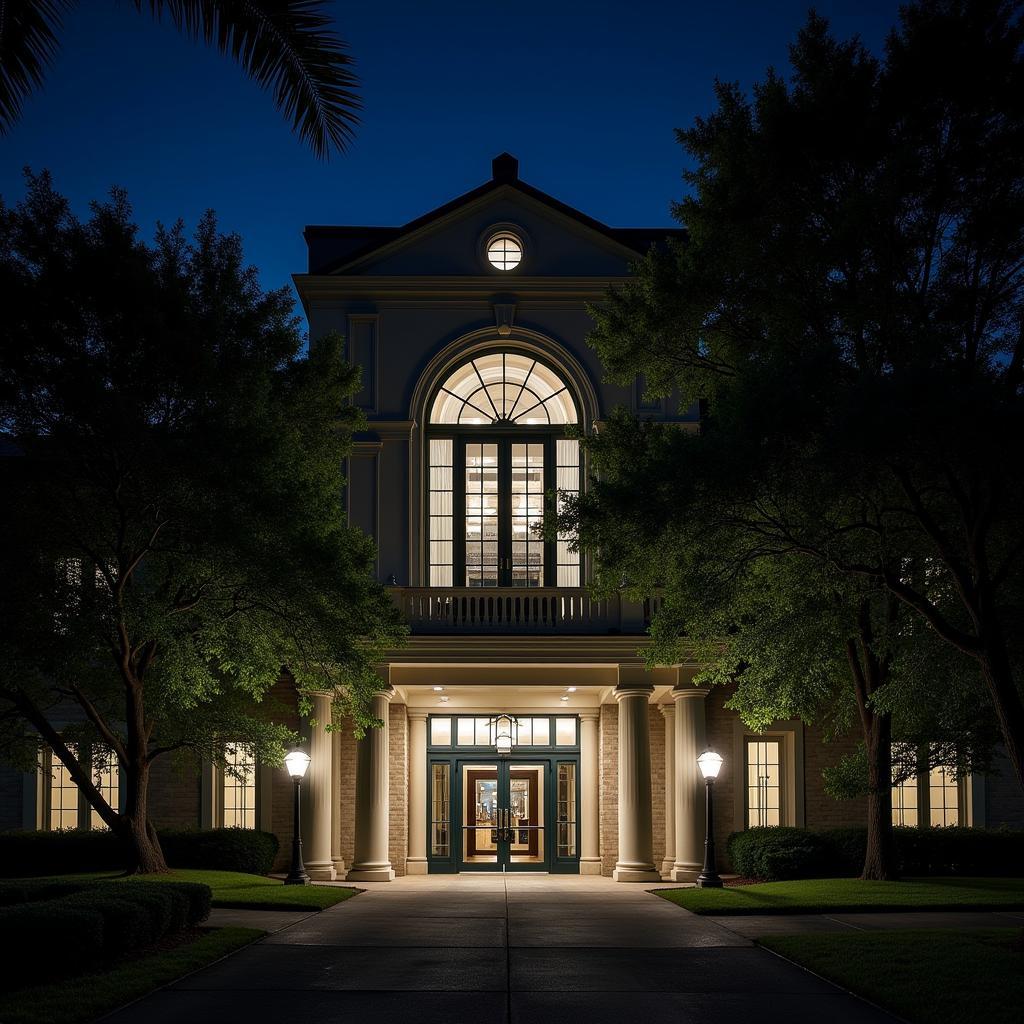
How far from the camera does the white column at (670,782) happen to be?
28328 mm

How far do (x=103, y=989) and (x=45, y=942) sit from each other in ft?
2.33

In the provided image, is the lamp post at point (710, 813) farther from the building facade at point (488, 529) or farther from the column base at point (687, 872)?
the building facade at point (488, 529)

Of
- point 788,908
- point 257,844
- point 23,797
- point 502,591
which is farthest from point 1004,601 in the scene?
point 23,797

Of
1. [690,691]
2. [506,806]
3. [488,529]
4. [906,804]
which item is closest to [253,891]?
[690,691]

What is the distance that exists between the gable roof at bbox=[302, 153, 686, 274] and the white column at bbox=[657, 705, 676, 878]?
9.88m

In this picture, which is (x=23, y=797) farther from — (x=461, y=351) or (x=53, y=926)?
(x=53, y=926)

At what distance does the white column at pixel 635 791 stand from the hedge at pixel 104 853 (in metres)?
7.04

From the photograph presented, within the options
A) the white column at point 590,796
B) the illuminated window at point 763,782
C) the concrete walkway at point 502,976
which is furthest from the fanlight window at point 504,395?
the concrete walkway at point 502,976

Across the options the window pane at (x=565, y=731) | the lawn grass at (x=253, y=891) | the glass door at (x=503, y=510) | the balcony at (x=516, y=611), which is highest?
the glass door at (x=503, y=510)

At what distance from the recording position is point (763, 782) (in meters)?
29.1

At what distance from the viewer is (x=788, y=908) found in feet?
61.9

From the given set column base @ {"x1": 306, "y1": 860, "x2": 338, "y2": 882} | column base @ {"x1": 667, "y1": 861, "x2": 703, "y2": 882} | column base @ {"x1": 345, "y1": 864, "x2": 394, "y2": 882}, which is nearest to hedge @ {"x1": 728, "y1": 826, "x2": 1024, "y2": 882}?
column base @ {"x1": 667, "y1": 861, "x2": 703, "y2": 882}

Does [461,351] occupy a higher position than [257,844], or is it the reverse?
[461,351]

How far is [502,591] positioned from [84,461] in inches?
375
